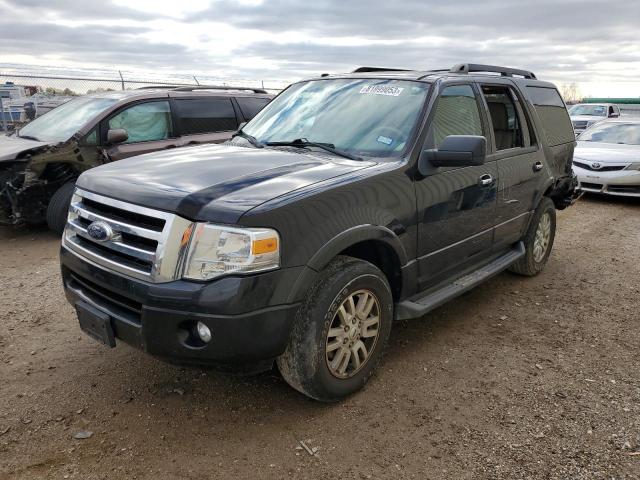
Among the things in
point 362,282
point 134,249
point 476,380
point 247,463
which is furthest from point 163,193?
point 476,380

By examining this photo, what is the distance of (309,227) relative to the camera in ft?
8.77

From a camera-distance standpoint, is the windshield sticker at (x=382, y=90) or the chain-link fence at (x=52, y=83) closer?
the windshield sticker at (x=382, y=90)

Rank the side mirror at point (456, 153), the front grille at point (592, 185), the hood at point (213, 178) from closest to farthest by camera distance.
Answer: the hood at point (213, 178) → the side mirror at point (456, 153) → the front grille at point (592, 185)

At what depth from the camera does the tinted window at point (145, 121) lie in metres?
6.71

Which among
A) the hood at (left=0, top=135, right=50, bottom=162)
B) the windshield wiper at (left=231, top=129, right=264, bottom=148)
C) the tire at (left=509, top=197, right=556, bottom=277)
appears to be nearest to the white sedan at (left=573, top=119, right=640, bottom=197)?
the tire at (left=509, top=197, right=556, bottom=277)

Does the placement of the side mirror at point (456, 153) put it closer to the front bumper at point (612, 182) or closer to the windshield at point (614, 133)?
the front bumper at point (612, 182)

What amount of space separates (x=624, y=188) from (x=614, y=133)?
6.45 feet

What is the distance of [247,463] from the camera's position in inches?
102

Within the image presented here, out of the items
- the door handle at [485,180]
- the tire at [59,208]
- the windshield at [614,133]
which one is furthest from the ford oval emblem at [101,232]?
the windshield at [614,133]

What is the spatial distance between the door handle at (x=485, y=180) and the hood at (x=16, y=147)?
497 centimetres

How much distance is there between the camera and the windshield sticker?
148 inches

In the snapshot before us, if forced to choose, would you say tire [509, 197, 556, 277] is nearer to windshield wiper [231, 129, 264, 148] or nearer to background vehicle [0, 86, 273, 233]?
windshield wiper [231, 129, 264, 148]

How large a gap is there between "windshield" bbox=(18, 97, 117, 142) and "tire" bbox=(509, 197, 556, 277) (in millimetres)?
5270

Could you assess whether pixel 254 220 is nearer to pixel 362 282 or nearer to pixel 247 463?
pixel 362 282
